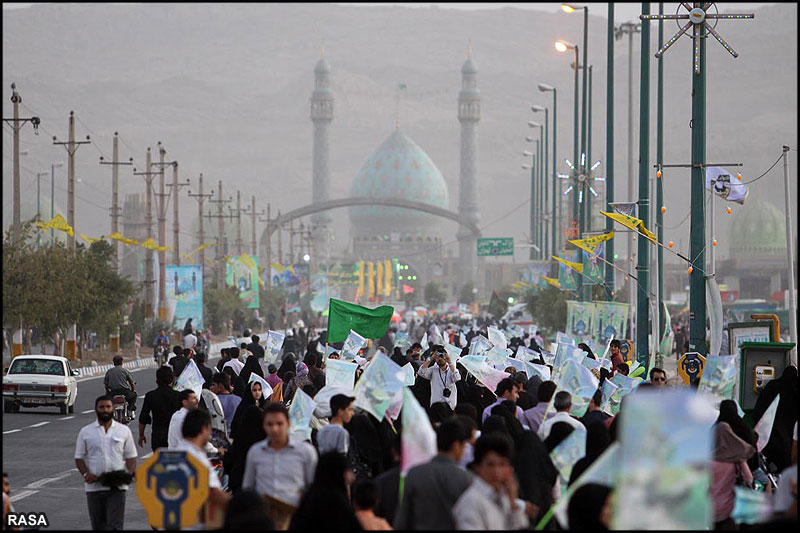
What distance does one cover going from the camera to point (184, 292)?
52.6 meters

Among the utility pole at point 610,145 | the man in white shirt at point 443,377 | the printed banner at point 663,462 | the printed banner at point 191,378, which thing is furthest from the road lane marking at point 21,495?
the utility pole at point 610,145

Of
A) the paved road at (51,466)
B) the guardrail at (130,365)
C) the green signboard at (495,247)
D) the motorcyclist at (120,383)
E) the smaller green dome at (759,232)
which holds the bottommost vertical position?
the guardrail at (130,365)

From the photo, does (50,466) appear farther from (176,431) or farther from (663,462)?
(663,462)

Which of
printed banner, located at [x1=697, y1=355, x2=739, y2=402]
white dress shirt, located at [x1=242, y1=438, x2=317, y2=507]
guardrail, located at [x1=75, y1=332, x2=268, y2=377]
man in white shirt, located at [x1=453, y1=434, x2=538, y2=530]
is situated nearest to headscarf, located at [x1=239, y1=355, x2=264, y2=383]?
printed banner, located at [x1=697, y1=355, x2=739, y2=402]

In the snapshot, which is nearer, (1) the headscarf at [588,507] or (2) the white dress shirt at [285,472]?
(1) the headscarf at [588,507]

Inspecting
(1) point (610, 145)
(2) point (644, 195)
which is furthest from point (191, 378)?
(1) point (610, 145)

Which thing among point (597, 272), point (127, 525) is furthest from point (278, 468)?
point (597, 272)

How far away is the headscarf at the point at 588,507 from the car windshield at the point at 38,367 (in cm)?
2119

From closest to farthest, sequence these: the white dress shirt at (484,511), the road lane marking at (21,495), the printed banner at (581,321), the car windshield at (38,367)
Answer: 1. the white dress shirt at (484,511)
2. the road lane marking at (21,495)
3. the car windshield at (38,367)
4. the printed banner at (581,321)

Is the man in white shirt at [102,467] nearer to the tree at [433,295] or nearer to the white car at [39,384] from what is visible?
the white car at [39,384]

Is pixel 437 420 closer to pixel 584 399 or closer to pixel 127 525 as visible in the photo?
pixel 584 399

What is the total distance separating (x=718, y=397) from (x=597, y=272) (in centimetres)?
2238

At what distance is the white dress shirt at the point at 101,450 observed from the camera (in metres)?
10.6

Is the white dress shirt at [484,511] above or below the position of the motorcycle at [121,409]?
above
